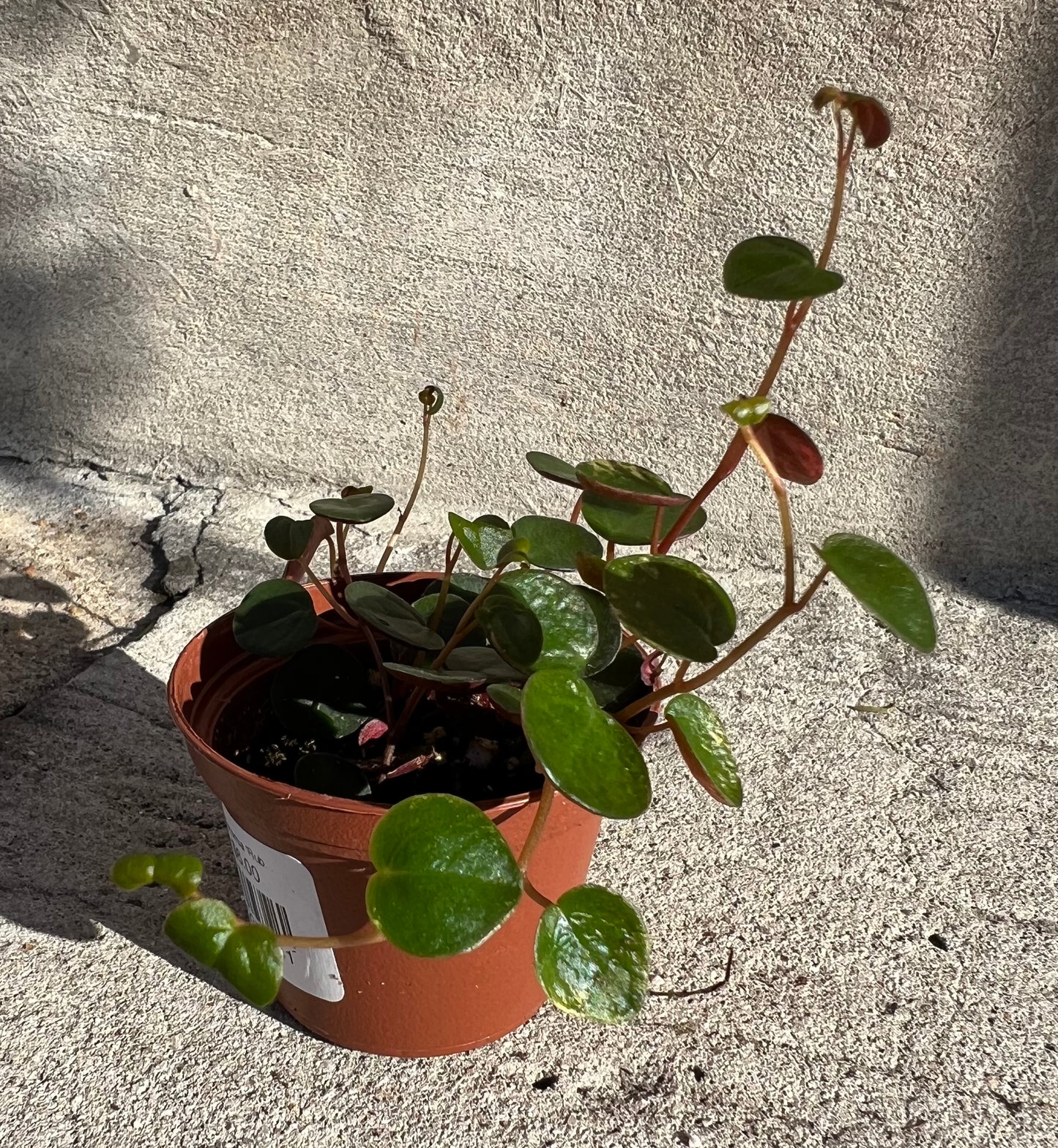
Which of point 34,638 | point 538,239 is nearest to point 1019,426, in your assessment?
point 538,239

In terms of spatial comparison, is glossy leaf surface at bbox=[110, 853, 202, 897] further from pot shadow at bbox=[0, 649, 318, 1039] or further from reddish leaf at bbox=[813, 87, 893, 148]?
reddish leaf at bbox=[813, 87, 893, 148]

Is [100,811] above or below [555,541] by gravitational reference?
below

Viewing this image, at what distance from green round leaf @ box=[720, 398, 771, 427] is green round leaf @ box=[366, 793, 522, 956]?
10.3 inches

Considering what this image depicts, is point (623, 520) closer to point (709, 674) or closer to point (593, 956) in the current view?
point (709, 674)

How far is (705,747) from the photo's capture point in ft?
2.11

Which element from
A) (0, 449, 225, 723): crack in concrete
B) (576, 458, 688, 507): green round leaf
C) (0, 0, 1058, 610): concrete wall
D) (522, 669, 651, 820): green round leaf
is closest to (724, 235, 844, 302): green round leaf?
(576, 458, 688, 507): green round leaf

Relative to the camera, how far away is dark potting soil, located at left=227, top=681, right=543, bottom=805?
75 cm

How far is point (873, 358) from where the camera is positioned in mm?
1339

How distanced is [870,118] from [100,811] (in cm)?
93

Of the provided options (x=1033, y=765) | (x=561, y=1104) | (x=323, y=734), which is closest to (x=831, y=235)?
(x=323, y=734)

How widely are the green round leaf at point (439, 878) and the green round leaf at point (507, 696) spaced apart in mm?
66

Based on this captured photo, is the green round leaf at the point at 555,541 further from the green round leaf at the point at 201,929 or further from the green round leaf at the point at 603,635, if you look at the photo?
the green round leaf at the point at 201,929

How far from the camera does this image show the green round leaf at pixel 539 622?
25.3 inches

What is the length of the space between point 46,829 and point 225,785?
418mm
